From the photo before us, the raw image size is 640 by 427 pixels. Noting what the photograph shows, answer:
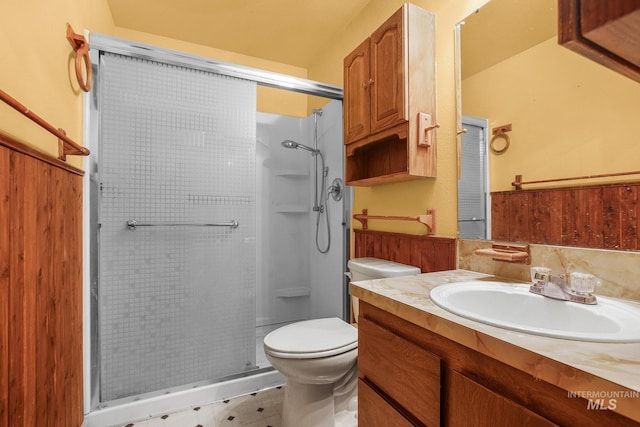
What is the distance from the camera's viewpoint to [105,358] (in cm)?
153

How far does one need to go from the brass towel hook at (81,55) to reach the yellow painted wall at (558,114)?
5.76 feet

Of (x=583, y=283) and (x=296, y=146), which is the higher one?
(x=296, y=146)

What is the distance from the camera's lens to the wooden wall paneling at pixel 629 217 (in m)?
0.79

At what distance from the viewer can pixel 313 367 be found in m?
1.23

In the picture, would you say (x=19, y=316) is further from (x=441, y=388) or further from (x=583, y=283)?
(x=583, y=283)

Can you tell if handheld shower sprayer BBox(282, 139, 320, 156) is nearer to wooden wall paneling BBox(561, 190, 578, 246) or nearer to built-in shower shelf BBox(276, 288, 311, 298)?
built-in shower shelf BBox(276, 288, 311, 298)

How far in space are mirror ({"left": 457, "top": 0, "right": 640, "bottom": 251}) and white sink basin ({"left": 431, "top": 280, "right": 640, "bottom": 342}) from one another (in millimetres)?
356

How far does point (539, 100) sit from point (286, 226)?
6.91 ft

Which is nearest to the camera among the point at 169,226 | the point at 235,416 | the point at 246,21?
the point at 235,416

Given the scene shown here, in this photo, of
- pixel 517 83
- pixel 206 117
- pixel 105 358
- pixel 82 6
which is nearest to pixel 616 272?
pixel 517 83

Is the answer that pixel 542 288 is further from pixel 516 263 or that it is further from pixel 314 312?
pixel 314 312

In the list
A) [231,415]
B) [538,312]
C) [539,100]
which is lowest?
[231,415]

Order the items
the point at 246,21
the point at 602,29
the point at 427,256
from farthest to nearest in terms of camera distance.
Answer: the point at 246,21 → the point at 427,256 → the point at 602,29

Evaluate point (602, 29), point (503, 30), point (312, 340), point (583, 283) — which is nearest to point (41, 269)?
point (312, 340)
